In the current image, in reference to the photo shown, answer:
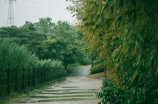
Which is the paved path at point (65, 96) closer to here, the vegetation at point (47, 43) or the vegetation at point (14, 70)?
the vegetation at point (14, 70)

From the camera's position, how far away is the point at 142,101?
4.11 m

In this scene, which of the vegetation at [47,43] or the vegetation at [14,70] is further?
the vegetation at [47,43]

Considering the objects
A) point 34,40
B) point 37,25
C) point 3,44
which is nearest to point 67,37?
point 34,40

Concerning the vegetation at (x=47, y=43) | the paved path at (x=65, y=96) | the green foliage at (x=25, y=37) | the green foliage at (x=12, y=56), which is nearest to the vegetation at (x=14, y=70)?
the green foliage at (x=12, y=56)

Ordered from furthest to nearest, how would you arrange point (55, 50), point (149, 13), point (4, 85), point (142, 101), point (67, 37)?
point (67, 37)
point (55, 50)
point (4, 85)
point (142, 101)
point (149, 13)

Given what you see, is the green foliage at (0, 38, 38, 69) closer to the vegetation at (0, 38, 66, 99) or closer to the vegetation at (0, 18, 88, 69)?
the vegetation at (0, 38, 66, 99)

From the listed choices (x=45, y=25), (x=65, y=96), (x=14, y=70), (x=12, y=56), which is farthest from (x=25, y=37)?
(x=45, y=25)

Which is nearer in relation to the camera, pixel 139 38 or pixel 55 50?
pixel 139 38

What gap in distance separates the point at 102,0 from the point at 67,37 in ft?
155

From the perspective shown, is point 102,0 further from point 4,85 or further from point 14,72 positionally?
point 14,72

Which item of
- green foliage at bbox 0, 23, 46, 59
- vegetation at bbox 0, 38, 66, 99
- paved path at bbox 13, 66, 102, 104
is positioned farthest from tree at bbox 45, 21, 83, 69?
vegetation at bbox 0, 38, 66, 99

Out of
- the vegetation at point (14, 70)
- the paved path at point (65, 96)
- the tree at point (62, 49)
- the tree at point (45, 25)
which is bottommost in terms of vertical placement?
the paved path at point (65, 96)

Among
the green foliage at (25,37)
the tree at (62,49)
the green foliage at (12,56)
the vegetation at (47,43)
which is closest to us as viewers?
the green foliage at (12,56)

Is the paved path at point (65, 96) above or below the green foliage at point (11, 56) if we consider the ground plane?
below
